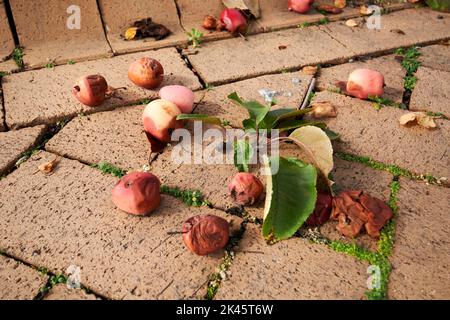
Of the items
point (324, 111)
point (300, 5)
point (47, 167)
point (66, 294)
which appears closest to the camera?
point (66, 294)

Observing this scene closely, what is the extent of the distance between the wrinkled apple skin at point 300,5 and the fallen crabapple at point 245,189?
5.72 feet

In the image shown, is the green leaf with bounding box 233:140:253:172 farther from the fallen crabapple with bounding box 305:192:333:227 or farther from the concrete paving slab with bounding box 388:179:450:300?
the concrete paving slab with bounding box 388:179:450:300

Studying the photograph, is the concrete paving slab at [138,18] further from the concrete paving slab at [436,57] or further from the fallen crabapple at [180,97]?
the concrete paving slab at [436,57]

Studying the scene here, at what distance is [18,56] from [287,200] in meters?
1.97

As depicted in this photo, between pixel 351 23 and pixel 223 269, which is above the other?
pixel 351 23

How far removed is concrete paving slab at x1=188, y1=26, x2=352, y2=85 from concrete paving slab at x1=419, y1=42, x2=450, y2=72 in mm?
463

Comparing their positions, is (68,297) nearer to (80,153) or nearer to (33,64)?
(80,153)

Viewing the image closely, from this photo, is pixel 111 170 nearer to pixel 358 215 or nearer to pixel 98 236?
pixel 98 236

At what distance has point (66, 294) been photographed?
1.50 m

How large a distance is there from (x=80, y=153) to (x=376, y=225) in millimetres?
1329

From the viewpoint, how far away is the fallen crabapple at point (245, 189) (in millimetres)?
1727

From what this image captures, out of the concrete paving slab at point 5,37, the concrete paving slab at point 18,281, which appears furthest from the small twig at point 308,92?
the concrete paving slab at point 5,37

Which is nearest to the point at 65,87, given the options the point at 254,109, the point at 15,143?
the point at 15,143

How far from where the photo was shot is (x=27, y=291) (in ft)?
4.95
